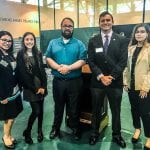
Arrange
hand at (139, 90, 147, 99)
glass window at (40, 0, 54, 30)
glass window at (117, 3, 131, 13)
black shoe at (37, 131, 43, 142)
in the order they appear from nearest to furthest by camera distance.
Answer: hand at (139, 90, 147, 99), black shoe at (37, 131, 43, 142), glass window at (40, 0, 54, 30), glass window at (117, 3, 131, 13)

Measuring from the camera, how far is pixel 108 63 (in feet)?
9.43

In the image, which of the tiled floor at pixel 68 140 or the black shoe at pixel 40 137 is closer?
the tiled floor at pixel 68 140

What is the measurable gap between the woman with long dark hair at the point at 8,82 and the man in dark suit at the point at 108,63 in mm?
937

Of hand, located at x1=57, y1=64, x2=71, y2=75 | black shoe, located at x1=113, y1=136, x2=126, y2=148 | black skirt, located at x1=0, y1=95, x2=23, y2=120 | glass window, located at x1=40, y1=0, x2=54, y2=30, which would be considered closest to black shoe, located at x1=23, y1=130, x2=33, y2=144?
black skirt, located at x1=0, y1=95, x2=23, y2=120

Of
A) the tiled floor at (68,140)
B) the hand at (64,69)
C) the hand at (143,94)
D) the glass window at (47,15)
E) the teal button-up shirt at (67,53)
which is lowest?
the tiled floor at (68,140)

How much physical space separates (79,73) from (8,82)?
35.8 inches

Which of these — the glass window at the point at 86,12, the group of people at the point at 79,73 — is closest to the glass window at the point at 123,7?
the glass window at the point at 86,12

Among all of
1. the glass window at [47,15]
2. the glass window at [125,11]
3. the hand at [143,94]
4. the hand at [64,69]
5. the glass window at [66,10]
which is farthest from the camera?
the glass window at [125,11]

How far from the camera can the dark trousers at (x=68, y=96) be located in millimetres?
3125

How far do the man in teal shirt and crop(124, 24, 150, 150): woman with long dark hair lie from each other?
62 centimetres

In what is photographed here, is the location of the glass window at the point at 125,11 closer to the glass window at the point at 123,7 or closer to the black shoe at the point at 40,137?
the glass window at the point at 123,7

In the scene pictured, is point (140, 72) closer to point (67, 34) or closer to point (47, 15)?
point (67, 34)

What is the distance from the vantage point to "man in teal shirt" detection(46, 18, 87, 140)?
10.1 ft

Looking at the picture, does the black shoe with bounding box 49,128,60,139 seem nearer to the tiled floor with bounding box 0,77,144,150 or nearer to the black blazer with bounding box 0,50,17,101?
the tiled floor with bounding box 0,77,144,150
